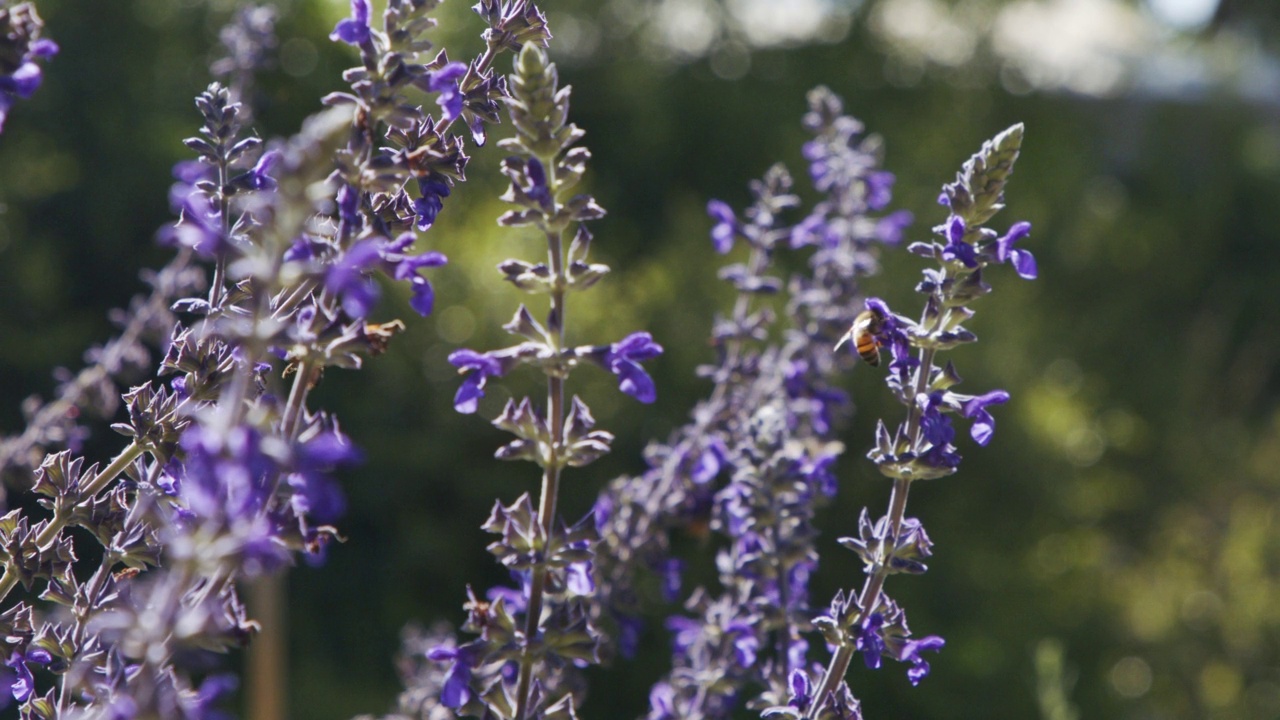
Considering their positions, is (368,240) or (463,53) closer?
(368,240)

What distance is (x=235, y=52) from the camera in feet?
7.33

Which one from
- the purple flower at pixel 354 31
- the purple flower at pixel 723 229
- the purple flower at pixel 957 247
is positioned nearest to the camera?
the purple flower at pixel 354 31

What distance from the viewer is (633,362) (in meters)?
1.13

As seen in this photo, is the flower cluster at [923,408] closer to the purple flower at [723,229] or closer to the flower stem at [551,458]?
the flower stem at [551,458]

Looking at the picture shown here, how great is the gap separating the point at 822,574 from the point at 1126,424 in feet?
12.5

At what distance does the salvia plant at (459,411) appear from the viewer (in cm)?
79

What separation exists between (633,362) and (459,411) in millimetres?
177

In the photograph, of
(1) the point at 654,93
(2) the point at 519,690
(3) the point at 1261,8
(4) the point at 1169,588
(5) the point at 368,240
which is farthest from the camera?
(3) the point at 1261,8

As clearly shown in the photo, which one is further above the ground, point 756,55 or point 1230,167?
point 1230,167

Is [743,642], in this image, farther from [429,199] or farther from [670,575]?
[429,199]

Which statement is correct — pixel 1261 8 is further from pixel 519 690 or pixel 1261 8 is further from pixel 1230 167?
pixel 519 690

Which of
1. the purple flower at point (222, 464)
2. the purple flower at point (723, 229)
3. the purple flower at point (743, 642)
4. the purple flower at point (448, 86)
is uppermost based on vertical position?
the purple flower at point (723, 229)

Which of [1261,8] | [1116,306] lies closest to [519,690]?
[1116,306]

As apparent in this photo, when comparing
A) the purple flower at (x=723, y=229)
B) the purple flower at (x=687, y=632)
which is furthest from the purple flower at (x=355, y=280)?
the purple flower at (x=723, y=229)
